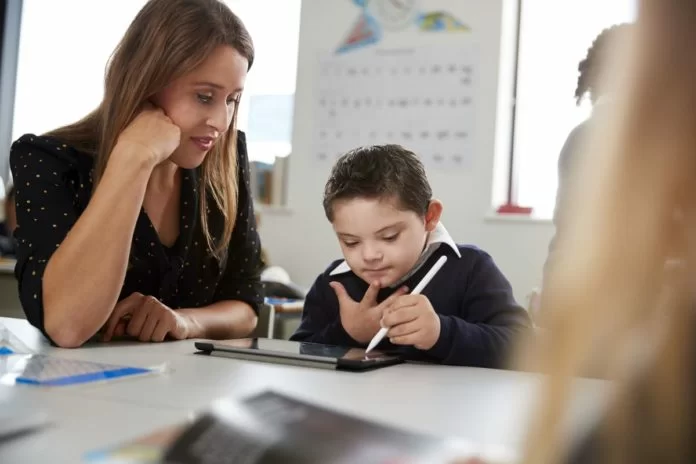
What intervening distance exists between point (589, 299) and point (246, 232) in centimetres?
129

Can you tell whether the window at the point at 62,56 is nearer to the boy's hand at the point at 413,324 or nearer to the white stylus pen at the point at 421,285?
the white stylus pen at the point at 421,285

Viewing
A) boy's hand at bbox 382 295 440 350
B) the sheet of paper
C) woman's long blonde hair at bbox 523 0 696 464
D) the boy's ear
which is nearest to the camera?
woman's long blonde hair at bbox 523 0 696 464

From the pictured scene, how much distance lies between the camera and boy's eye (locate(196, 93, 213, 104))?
4.34ft

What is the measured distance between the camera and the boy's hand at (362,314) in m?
1.26

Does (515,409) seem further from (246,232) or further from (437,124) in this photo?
(437,124)

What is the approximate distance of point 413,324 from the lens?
3.63 feet

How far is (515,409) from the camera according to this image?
79 cm

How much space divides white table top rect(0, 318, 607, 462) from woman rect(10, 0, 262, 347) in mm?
108

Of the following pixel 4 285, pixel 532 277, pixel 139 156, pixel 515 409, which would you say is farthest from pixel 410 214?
pixel 532 277

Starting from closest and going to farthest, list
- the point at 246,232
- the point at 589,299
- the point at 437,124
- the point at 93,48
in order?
the point at 589,299
the point at 246,232
the point at 437,124
the point at 93,48

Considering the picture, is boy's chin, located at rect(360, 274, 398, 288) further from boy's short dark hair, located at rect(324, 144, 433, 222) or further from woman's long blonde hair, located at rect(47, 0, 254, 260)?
woman's long blonde hair, located at rect(47, 0, 254, 260)

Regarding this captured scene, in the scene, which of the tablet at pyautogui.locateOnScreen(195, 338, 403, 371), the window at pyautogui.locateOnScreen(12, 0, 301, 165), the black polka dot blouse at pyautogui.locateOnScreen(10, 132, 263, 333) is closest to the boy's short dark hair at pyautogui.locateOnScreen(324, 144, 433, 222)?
the black polka dot blouse at pyautogui.locateOnScreen(10, 132, 263, 333)

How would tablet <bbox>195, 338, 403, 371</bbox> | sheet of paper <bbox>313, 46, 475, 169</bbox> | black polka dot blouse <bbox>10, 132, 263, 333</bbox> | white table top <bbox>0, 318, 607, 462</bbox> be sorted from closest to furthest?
white table top <bbox>0, 318, 607, 462</bbox> < tablet <bbox>195, 338, 403, 371</bbox> < black polka dot blouse <bbox>10, 132, 263, 333</bbox> < sheet of paper <bbox>313, 46, 475, 169</bbox>

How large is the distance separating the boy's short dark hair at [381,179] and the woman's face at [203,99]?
0.79ft
